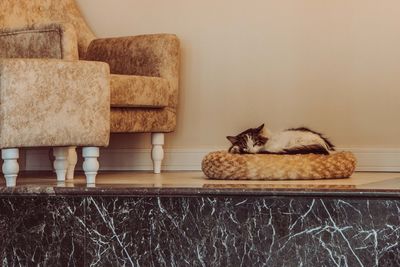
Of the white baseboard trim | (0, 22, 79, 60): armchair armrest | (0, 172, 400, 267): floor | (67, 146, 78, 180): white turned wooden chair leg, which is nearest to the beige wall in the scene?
the white baseboard trim

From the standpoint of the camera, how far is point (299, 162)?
10.7 feet

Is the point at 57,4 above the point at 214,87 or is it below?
above

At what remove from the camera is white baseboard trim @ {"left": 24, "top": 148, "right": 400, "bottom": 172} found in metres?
3.85

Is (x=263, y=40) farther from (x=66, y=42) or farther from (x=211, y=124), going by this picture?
(x=66, y=42)

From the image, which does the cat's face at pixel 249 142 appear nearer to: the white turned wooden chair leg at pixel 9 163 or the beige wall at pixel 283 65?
the beige wall at pixel 283 65

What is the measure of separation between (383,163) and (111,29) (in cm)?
152

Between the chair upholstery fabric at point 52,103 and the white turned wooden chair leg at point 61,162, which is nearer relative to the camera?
the chair upholstery fabric at point 52,103

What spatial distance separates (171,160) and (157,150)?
0.90ft

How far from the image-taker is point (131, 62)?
379 cm

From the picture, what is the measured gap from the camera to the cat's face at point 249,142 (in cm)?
361

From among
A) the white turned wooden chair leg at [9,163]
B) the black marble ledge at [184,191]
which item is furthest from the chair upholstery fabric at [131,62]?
the black marble ledge at [184,191]

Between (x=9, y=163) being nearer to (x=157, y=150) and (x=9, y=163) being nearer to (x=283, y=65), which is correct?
(x=157, y=150)

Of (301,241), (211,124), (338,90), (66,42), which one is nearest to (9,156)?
(66,42)

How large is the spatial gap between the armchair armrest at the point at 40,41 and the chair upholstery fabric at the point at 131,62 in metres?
0.31
